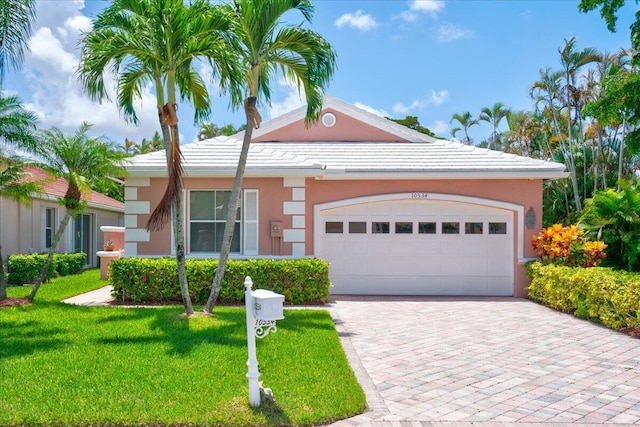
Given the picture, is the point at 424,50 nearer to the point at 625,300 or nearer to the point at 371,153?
the point at 371,153

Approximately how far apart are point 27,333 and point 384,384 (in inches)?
222

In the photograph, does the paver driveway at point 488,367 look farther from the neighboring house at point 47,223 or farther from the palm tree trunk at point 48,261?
the neighboring house at point 47,223

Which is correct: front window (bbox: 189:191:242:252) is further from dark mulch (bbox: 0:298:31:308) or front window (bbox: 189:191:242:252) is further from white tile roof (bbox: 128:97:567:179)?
dark mulch (bbox: 0:298:31:308)

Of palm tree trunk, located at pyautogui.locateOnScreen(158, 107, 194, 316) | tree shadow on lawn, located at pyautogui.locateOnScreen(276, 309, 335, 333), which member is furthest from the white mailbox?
palm tree trunk, located at pyautogui.locateOnScreen(158, 107, 194, 316)

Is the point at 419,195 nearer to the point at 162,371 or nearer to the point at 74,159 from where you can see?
the point at 74,159

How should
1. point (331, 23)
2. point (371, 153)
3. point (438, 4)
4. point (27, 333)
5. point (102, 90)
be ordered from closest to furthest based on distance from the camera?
point (27, 333), point (102, 90), point (331, 23), point (438, 4), point (371, 153)

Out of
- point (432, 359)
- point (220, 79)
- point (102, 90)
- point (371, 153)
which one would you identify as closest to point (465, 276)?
point (371, 153)

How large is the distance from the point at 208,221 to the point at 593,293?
863 centimetres

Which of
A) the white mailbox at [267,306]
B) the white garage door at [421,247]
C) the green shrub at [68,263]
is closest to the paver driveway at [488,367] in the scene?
the white mailbox at [267,306]

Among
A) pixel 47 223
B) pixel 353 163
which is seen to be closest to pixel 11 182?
pixel 353 163

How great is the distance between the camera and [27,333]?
820cm

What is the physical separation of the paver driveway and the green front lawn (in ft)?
1.58

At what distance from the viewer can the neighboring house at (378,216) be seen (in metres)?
13.0

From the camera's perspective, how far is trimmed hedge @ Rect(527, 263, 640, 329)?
29.9ft
